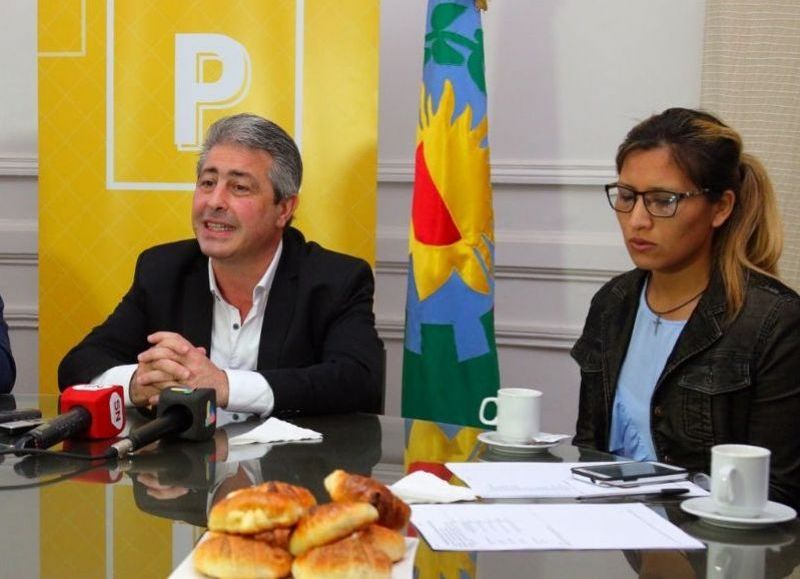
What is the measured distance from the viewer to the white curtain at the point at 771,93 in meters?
3.14

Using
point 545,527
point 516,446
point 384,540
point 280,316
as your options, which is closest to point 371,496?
point 384,540

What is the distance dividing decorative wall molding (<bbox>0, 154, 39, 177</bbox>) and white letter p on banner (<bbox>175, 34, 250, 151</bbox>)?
0.96 meters

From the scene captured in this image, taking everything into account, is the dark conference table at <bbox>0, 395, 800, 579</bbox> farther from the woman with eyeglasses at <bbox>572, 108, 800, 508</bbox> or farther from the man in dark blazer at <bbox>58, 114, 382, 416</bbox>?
the man in dark blazer at <bbox>58, 114, 382, 416</bbox>

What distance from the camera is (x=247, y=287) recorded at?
262cm

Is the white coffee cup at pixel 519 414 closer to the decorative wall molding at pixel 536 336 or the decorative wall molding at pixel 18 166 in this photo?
the decorative wall molding at pixel 536 336

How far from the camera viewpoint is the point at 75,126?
10.9 ft

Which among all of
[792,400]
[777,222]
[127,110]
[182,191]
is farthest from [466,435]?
[127,110]

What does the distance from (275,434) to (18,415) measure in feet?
1.59

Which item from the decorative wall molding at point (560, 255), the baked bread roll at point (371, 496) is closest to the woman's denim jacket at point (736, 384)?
the baked bread roll at point (371, 496)

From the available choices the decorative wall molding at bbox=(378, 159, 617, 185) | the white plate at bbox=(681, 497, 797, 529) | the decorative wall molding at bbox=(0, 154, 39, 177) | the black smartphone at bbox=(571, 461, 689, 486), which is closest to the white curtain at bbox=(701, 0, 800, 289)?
the decorative wall molding at bbox=(378, 159, 617, 185)

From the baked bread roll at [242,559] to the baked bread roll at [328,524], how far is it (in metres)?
0.02

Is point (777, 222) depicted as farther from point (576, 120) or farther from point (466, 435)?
point (576, 120)

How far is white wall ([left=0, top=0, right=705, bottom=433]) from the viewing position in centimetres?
352

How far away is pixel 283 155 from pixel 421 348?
800 millimetres
